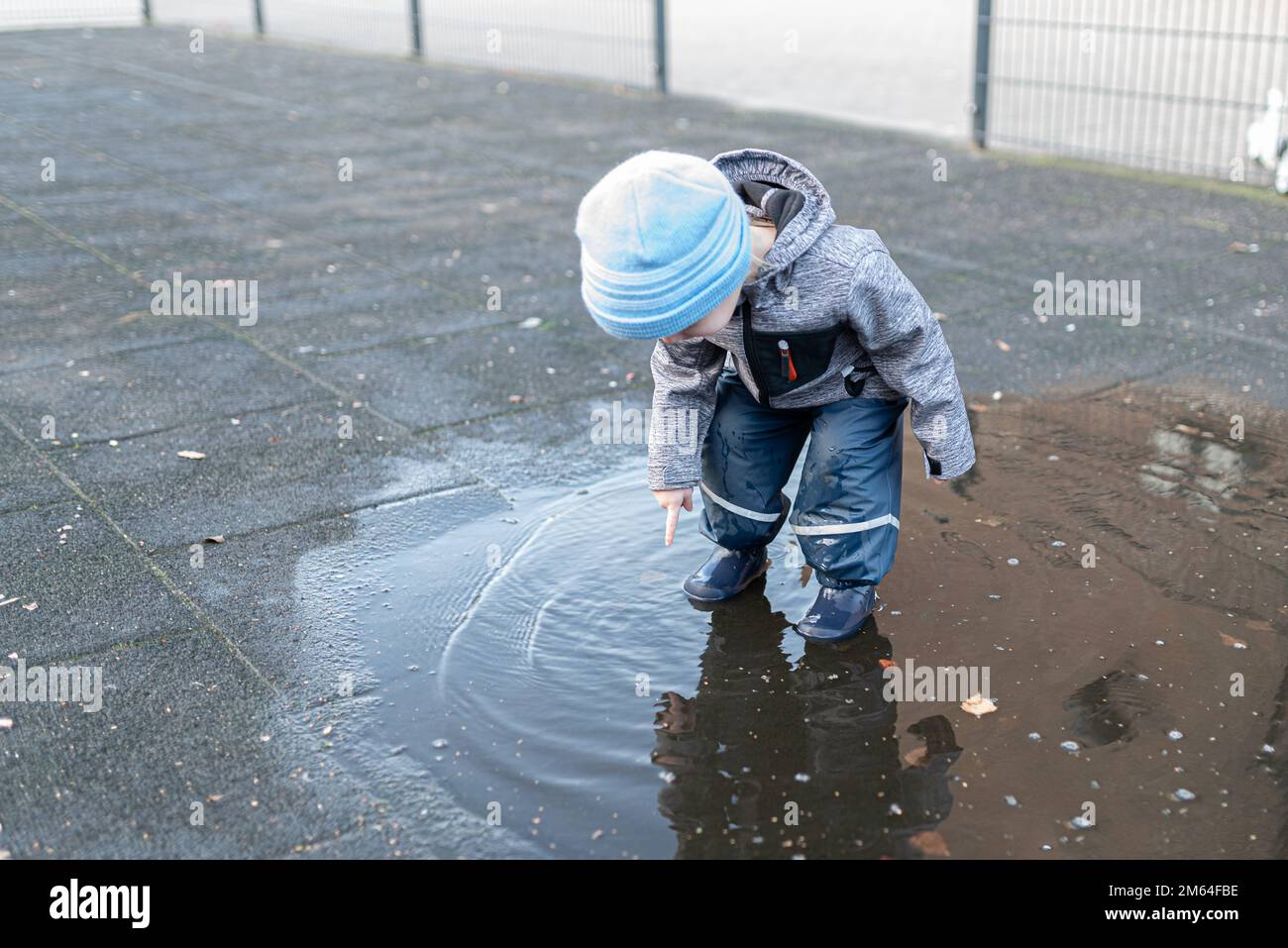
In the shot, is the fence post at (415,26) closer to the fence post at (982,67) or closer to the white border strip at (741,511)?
the fence post at (982,67)

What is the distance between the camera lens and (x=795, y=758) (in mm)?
2861

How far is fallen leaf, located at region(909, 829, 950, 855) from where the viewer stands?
8.44 feet

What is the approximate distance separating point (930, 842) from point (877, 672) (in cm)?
63

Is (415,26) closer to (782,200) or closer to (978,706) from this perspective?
(782,200)

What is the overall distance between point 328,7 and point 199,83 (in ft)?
22.5

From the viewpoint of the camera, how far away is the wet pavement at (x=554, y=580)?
8.87ft

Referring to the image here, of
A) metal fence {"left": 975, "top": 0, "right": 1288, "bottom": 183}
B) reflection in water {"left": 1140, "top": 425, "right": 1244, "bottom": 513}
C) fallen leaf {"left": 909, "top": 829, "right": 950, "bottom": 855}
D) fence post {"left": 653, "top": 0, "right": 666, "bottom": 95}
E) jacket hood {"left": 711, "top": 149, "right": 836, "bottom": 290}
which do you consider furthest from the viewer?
fence post {"left": 653, "top": 0, "right": 666, "bottom": 95}

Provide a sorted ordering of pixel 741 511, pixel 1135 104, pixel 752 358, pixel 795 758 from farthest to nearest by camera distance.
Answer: pixel 1135 104 < pixel 741 511 < pixel 752 358 < pixel 795 758

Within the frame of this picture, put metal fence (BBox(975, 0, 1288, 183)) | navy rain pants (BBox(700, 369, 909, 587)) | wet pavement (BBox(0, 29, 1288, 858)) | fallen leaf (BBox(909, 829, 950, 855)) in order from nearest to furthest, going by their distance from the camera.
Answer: fallen leaf (BBox(909, 829, 950, 855)) < wet pavement (BBox(0, 29, 1288, 858)) < navy rain pants (BBox(700, 369, 909, 587)) < metal fence (BBox(975, 0, 1288, 183))

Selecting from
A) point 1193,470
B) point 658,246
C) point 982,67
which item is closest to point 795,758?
point 658,246

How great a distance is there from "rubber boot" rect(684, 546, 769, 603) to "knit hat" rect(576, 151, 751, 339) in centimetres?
98

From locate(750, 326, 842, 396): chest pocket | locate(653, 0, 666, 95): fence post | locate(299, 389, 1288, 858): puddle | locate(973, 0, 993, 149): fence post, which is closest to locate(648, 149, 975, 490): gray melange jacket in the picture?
locate(750, 326, 842, 396): chest pocket

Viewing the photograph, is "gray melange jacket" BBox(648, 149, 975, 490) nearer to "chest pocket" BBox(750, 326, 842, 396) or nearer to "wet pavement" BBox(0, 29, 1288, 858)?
"chest pocket" BBox(750, 326, 842, 396)

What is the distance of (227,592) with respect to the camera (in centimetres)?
354
